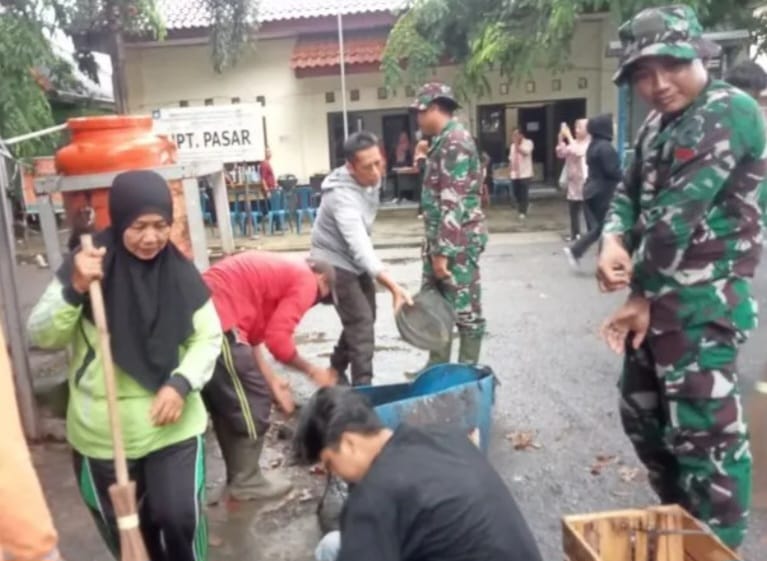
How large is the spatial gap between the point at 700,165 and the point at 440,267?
2445 millimetres

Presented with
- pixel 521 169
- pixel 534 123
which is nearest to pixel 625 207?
pixel 521 169

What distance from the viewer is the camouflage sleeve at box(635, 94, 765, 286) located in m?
2.48

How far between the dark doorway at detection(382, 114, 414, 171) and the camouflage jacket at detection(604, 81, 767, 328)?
1494 centimetres

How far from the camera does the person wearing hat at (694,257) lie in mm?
2514

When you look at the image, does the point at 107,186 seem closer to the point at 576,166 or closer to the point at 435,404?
the point at 435,404

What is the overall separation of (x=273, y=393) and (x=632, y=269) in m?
1.93

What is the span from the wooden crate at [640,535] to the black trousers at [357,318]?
95.3 inches

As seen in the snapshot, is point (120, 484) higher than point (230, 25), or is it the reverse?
point (230, 25)

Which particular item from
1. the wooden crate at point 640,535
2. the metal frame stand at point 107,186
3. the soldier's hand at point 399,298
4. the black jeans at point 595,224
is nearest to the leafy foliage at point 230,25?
the black jeans at point 595,224

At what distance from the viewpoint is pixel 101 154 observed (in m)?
4.46

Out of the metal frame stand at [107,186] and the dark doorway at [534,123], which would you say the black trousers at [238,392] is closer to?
the metal frame stand at [107,186]

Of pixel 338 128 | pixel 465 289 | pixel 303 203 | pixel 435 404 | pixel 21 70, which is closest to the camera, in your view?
pixel 435 404

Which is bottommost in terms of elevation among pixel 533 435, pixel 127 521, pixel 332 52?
pixel 533 435

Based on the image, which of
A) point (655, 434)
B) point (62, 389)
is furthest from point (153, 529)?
point (62, 389)
